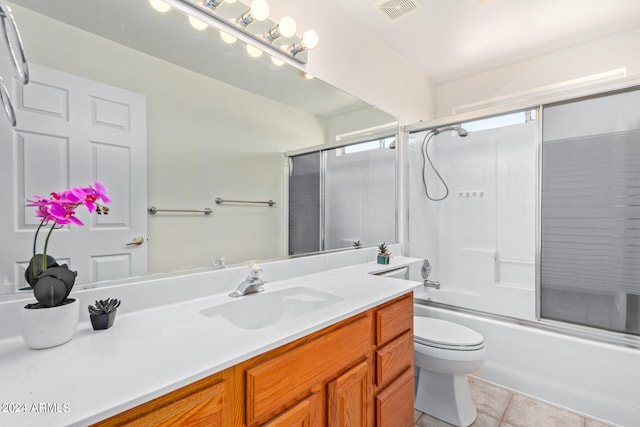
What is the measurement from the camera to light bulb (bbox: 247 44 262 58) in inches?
54.2

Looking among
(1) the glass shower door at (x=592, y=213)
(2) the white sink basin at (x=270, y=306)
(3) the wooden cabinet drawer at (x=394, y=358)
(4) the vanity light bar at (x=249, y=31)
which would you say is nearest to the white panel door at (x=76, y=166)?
(2) the white sink basin at (x=270, y=306)

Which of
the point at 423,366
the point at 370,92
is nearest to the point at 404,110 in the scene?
the point at 370,92

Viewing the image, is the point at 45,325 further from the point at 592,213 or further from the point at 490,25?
the point at 490,25

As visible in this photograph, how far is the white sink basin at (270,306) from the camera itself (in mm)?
1084

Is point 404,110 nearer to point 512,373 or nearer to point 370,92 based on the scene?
point 370,92

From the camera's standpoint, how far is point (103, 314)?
2.69 ft

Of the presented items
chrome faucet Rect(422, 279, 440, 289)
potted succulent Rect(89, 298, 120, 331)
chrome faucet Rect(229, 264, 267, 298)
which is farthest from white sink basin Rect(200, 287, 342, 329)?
chrome faucet Rect(422, 279, 440, 289)

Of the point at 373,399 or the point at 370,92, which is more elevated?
the point at 370,92

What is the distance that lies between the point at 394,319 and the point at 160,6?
4.99ft

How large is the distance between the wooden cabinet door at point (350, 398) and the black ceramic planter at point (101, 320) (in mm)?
675

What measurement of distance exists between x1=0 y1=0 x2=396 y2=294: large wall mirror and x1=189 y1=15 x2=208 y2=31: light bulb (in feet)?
0.05

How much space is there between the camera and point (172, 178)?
1.12m

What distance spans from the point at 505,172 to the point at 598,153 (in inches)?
25.4

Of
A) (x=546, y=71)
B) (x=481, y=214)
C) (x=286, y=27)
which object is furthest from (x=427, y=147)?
(x=286, y=27)
